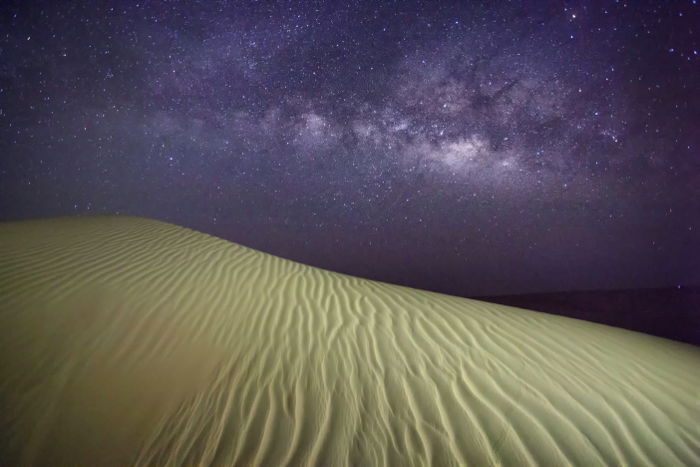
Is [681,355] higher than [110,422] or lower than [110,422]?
higher

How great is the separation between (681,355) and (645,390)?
1.57 meters

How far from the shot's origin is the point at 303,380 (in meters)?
2.21

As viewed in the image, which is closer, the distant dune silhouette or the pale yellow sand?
the pale yellow sand

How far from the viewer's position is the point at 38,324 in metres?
2.47

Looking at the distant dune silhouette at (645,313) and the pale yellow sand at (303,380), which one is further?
the distant dune silhouette at (645,313)

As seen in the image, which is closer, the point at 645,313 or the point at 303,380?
the point at 303,380

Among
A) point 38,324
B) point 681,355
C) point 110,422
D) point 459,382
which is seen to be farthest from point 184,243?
point 681,355

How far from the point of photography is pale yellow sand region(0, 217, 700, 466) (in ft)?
5.38

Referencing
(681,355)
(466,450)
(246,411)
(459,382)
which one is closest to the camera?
(466,450)

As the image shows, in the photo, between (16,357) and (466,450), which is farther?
(16,357)

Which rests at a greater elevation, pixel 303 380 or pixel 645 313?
pixel 645 313

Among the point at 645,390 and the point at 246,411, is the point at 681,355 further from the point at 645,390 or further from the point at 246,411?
the point at 246,411

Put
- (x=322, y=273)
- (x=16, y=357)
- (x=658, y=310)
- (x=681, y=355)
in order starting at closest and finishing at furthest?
(x=16, y=357) → (x=681, y=355) → (x=322, y=273) → (x=658, y=310)

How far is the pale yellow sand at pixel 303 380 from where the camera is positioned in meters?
1.64
